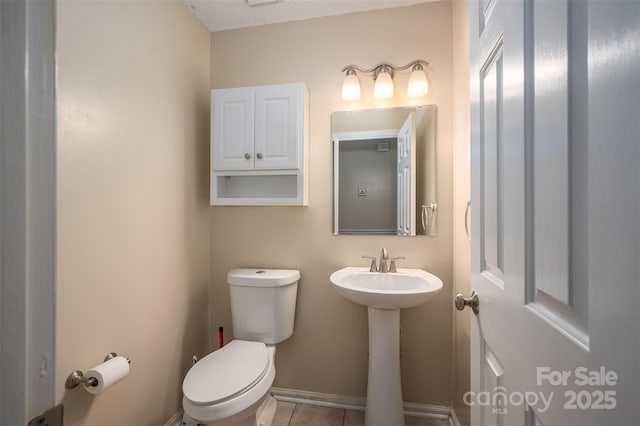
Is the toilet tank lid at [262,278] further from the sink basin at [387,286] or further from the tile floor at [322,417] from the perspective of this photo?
the tile floor at [322,417]

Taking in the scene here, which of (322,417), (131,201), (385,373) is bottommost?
(322,417)

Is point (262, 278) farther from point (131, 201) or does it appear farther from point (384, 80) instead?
point (384, 80)

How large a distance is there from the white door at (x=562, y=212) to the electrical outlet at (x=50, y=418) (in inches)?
42.0

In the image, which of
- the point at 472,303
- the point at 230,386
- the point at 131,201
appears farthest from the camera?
the point at 131,201

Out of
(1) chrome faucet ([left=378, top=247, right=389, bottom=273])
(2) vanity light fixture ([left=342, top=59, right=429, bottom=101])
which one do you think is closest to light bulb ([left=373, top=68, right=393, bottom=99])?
(2) vanity light fixture ([left=342, top=59, right=429, bottom=101])

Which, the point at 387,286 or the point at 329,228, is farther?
the point at 329,228

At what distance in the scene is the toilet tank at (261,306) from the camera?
162cm

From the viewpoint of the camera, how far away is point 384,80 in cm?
166

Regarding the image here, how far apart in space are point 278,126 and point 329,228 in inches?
27.3

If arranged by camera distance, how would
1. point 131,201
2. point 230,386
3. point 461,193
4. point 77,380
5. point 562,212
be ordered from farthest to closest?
1. point 461,193
2. point 131,201
3. point 230,386
4. point 77,380
5. point 562,212

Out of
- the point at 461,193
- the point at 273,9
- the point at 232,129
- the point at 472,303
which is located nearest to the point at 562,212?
the point at 472,303

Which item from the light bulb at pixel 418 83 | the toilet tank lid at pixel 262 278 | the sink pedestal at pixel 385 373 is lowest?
the sink pedestal at pixel 385 373

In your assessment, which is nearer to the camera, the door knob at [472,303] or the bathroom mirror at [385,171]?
the door knob at [472,303]

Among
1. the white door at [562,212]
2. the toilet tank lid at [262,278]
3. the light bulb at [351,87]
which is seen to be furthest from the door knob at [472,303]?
the light bulb at [351,87]
